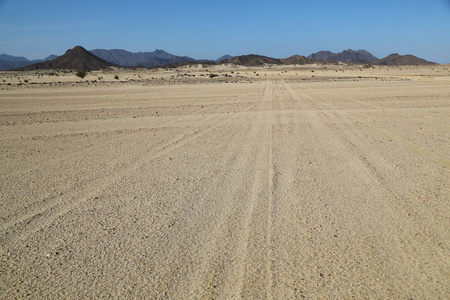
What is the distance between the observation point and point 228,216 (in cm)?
503

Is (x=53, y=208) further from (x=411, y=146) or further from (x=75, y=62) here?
(x=75, y=62)

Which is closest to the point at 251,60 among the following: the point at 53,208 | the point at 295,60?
the point at 295,60

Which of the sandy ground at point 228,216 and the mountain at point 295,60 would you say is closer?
the sandy ground at point 228,216

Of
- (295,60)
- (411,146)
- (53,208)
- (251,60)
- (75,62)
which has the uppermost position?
(295,60)

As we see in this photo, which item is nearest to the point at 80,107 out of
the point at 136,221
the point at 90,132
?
the point at 90,132

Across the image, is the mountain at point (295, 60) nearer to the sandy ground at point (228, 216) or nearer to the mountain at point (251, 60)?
the mountain at point (251, 60)

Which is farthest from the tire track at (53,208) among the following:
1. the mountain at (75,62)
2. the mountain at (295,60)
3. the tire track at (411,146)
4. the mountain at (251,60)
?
the mountain at (295,60)

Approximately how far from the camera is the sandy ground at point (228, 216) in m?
3.57

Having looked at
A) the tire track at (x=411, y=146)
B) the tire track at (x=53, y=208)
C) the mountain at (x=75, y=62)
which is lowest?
the tire track at (x=53, y=208)

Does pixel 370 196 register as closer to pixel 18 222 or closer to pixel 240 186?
pixel 240 186

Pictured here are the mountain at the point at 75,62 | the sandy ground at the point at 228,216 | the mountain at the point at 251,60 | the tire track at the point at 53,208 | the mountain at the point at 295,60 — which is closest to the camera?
the sandy ground at the point at 228,216

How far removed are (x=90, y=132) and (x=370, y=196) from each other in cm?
897

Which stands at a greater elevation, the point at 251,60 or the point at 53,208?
the point at 251,60

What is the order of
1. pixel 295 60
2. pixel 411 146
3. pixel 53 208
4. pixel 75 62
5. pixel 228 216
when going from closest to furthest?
pixel 228 216, pixel 53 208, pixel 411 146, pixel 75 62, pixel 295 60
